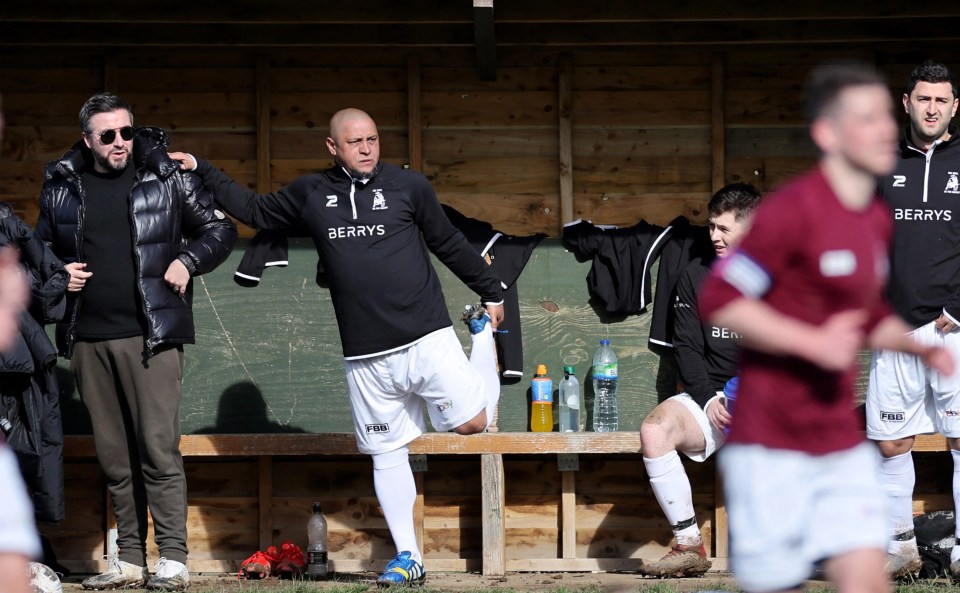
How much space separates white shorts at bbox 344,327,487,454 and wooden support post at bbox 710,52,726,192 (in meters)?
2.68

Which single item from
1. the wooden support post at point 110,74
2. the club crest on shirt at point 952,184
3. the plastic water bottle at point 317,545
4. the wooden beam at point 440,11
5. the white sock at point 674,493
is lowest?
the plastic water bottle at point 317,545

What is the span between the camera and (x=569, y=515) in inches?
264

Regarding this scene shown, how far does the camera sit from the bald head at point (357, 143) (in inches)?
224

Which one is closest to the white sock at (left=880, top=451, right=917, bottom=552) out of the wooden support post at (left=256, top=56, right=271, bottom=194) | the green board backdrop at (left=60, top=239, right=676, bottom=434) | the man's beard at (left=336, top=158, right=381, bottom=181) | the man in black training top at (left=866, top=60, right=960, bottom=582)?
the man in black training top at (left=866, top=60, right=960, bottom=582)

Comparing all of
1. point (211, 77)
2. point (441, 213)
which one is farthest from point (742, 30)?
point (211, 77)

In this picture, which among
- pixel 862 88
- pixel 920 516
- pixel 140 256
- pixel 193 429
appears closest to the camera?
pixel 862 88

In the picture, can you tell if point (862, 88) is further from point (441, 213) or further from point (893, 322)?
point (441, 213)

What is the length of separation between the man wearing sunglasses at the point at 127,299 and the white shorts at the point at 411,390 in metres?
0.82

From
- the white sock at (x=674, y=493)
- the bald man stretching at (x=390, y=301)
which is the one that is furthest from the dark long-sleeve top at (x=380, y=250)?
the white sock at (x=674, y=493)

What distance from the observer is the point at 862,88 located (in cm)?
314

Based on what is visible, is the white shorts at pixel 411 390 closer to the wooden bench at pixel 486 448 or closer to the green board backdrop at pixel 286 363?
the wooden bench at pixel 486 448

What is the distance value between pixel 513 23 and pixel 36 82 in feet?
9.78

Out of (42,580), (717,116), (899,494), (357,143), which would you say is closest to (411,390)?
(357,143)

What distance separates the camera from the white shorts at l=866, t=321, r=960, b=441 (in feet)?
18.8
